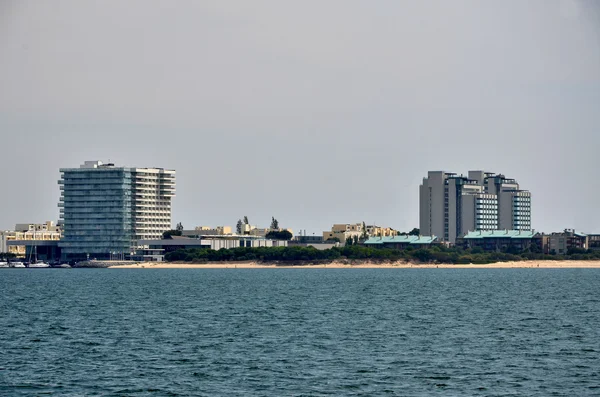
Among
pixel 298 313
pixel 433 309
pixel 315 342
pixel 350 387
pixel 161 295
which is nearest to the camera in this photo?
pixel 350 387

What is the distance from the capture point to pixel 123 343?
77812mm

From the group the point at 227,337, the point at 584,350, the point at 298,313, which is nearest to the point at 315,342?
the point at 227,337

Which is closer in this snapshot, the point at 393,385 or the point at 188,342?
the point at 393,385

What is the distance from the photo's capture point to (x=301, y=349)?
7350 centimetres

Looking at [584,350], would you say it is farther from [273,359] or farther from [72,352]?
[72,352]

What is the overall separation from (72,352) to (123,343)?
616 centimetres

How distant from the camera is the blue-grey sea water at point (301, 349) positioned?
189 ft

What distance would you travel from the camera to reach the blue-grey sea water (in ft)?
189

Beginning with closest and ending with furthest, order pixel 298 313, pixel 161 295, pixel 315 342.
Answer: pixel 315 342, pixel 298 313, pixel 161 295

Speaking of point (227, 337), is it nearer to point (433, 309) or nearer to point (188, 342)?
point (188, 342)

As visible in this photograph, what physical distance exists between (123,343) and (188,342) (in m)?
4.94

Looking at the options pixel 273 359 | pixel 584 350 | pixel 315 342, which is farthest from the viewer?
pixel 315 342

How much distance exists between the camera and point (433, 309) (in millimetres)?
116062

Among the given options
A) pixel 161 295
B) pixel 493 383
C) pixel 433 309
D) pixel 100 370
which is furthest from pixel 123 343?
pixel 161 295
